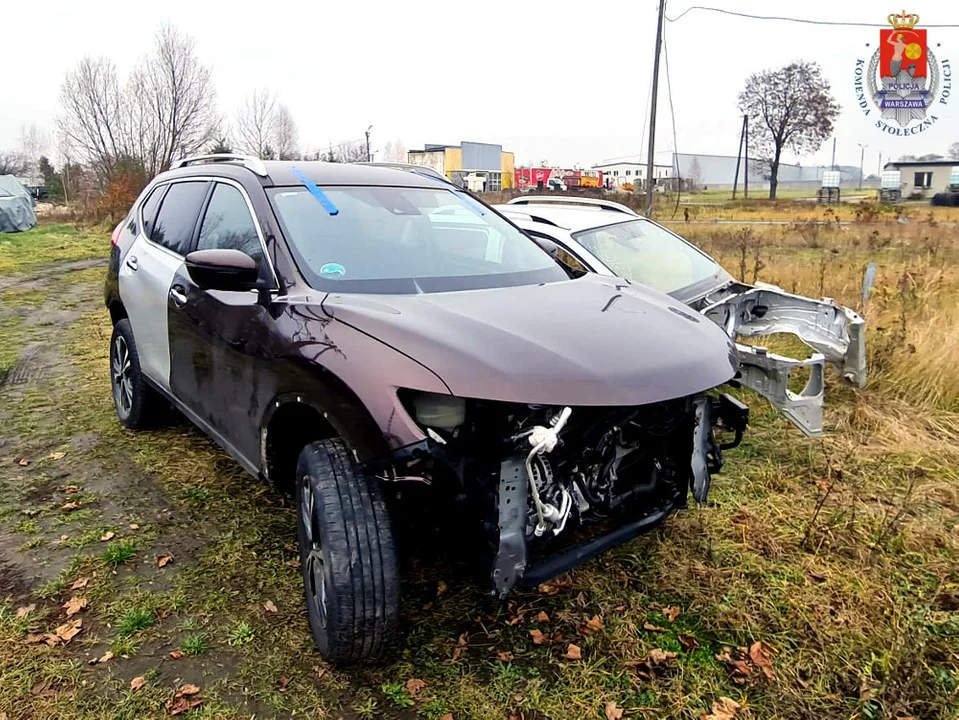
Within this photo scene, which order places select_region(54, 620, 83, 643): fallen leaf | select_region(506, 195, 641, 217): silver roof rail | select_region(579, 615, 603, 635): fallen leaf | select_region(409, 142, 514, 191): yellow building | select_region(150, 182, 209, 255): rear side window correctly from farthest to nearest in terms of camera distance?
select_region(409, 142, 514, 191): yellow building < select_region(506, 195, 641, 217): silver roof rail < select_region(150, 182, 209, 255): rear side window < select_region(579, 615, 603, 635): fallen leaf < select_region(54, 620, 83, 643): fallen leaf

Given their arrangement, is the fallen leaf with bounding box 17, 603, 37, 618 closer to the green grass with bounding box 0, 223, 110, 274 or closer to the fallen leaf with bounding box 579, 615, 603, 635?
the fallen leaf with bounding box 579, 615, 603, 635

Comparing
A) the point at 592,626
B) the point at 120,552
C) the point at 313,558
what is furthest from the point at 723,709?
the point at 120,552

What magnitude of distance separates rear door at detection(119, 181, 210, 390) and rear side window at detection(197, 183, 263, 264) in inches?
6.7

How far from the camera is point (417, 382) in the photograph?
2188 mm

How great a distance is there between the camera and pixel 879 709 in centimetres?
242

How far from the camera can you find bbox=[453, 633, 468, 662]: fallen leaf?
8.74ft

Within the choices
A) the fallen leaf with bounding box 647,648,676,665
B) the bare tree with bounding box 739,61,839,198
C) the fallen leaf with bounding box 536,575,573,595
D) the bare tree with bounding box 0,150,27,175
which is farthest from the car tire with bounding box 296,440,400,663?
the bare tree with bounding box 0,150,27,175

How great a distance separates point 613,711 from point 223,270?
2.12 meters

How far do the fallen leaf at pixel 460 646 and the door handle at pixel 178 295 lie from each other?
6.76 ft

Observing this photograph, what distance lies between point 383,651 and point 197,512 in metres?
1.68

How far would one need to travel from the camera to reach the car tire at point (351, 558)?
7.59 ft

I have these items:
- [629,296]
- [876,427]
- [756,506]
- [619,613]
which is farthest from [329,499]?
[876,427]

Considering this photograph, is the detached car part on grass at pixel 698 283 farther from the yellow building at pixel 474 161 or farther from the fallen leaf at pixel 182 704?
the yellow building at pixel 474 161

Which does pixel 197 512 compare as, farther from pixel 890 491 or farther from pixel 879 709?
pixel 890 491
